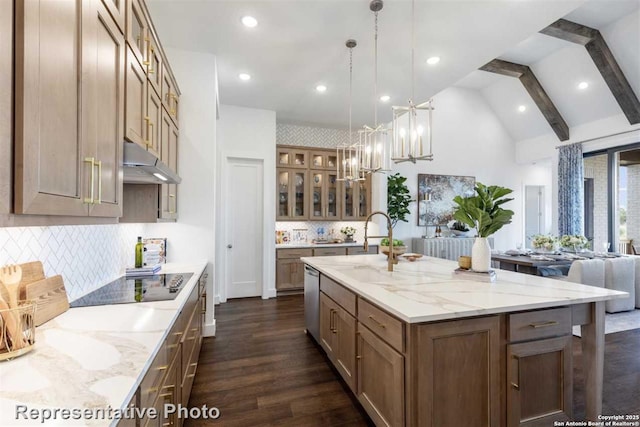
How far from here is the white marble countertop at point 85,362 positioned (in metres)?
0.79

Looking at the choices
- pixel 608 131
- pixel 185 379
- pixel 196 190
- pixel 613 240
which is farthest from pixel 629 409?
pixel 608 131

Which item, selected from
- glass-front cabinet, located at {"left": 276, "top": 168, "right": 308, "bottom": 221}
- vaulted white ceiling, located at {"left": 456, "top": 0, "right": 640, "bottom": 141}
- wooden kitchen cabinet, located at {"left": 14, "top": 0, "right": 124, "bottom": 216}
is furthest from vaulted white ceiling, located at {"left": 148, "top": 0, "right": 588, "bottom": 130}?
wooden kitchen cabinet, located at {"left": 14, "top": 0, "right": 124, "bottom": 216}

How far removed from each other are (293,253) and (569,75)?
21.3 ft

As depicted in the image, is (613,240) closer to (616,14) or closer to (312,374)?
(616,14)

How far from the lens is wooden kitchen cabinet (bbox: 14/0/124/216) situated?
796 mm

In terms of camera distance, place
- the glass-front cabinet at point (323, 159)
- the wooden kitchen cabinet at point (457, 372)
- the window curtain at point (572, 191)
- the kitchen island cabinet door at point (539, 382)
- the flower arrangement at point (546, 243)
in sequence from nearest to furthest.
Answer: the wooden kitchen cabinet at point (457, 372) < the kitchen island cabinet door at point (539, 382) < the flower arrangement at point (546, 243) < the glass-front cabinet at point (323, 159) < the window curtain at point (572, 191)

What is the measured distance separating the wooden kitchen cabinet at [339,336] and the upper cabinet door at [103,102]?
65.7 inches

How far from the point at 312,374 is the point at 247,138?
12.1 ft

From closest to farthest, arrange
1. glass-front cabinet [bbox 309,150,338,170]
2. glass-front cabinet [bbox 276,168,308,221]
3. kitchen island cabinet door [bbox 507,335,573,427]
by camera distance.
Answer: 1. kitchen island cabinet door [bbox 507,335,573,427]
2. glass-front cabinet [bbox 276,168,308,221]
3. glass-front cabinet [bbox 309,150,338,170]

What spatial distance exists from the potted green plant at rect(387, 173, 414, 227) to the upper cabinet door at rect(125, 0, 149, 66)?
4.83 meters

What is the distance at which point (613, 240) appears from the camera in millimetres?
5750

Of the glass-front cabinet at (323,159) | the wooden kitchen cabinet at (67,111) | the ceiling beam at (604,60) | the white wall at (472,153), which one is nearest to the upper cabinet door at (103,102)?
the wooden kitchen cabinet at (67,111)

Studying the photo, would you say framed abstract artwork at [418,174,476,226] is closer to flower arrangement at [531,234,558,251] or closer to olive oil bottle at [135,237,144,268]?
flower arrangement at [531,234,558,251]

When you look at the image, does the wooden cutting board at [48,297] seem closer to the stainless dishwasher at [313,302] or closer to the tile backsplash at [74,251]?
the tile backsplash at [74,251]
